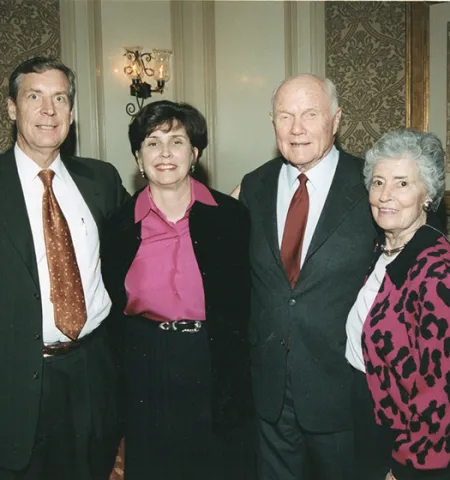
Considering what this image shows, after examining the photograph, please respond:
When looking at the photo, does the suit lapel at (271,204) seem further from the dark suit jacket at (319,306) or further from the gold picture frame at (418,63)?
the gold picture frame at (418,63)

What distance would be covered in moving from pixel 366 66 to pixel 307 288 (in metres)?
2.61

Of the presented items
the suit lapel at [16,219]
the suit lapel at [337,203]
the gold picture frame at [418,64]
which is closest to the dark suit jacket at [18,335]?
the suit lapel at [16,219]

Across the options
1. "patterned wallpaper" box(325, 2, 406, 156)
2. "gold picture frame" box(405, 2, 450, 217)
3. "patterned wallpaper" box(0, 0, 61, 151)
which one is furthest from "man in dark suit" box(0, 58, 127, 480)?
"gold picture frame" box(405, 2, 450, 217)

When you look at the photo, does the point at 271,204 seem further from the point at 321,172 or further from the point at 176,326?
the point at 176,326

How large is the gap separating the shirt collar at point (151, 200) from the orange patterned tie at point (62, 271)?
0.33 meters

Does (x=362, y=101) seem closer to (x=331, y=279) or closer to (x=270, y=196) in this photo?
(x=270, y=196)

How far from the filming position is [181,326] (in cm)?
242

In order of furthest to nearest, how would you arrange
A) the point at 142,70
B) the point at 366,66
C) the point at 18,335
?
the point at 142,70
the point at 366,66
the point at 18,335

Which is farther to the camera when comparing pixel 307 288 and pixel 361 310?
pixel 307 288

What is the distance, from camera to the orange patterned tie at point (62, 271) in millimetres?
2227

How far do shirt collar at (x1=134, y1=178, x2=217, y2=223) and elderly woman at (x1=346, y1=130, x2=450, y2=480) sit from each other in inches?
27.1

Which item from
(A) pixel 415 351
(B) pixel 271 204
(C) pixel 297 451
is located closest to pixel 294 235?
(B) pixel 271 204

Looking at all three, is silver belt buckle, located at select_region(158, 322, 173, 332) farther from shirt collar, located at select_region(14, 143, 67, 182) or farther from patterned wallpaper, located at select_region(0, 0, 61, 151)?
patterned wallpaper, located at select_region(0, 0, 61, 151)

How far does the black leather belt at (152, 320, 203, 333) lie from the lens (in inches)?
95.0
